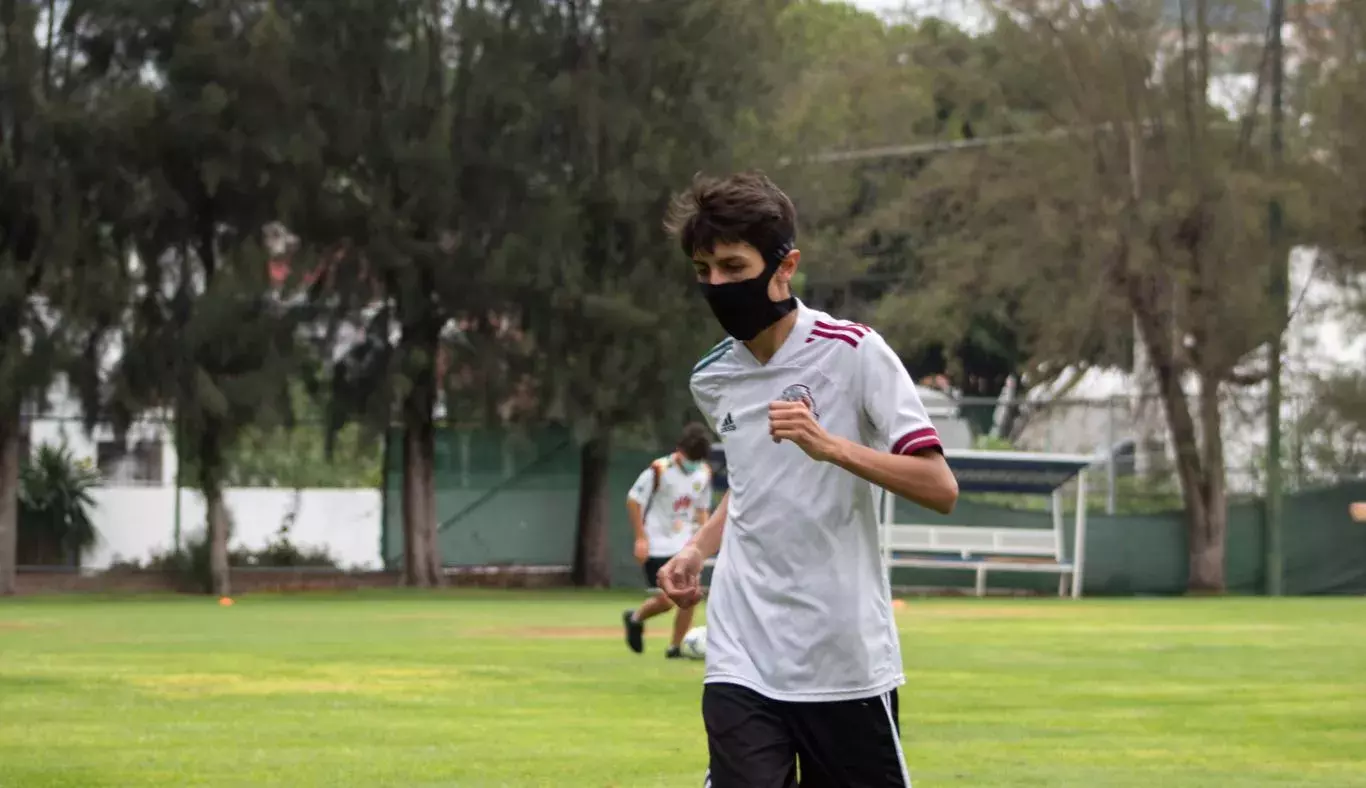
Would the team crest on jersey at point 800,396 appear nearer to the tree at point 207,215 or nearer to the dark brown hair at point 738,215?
the dark brown hair at point 738,215

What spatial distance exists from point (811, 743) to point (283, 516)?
101ft

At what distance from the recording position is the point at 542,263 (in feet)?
108

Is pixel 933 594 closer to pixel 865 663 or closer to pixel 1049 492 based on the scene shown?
pixel 1049 492

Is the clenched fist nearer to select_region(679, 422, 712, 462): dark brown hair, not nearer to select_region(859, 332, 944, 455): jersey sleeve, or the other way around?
select_region(859, 332, 944, 455): jersey sleeve

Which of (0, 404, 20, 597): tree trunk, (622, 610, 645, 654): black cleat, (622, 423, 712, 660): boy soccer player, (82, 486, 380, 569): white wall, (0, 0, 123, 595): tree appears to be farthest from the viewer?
(82, 486, 380, 569): white wall

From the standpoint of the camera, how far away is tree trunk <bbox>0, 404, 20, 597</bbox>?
3195cm

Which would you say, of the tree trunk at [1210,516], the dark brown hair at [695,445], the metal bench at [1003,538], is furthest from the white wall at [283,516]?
the dark brown hair at [695,445]

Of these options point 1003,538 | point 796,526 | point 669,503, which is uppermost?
point 669,503

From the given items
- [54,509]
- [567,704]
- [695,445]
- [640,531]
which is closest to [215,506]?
[54,509]

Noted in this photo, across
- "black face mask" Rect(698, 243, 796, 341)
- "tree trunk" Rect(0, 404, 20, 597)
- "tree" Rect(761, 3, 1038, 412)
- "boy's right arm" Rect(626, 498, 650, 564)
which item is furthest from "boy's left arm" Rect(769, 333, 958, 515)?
"tree" Rect(761, 3, 1038, 412)

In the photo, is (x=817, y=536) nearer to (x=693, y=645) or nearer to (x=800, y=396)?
(x=800, y=396)

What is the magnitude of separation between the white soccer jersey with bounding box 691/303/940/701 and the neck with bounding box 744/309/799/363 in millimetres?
29

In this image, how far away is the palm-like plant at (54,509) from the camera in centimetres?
3334

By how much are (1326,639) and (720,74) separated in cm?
1568
